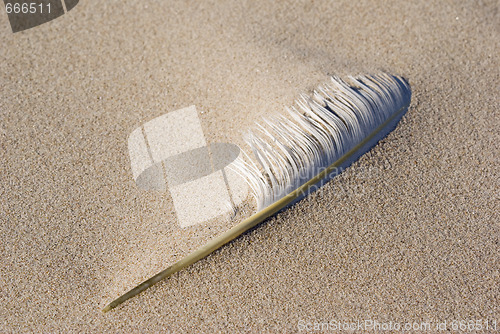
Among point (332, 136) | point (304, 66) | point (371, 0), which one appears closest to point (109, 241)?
point (332, 136)

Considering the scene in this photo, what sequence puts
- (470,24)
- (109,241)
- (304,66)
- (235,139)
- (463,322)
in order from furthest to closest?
(470,24) < (304,66) < (235,139) < (109,241) < (463,322)

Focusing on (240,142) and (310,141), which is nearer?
(310,141)

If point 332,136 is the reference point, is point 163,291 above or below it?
below

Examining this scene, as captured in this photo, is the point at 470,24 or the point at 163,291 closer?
the point at 163,291

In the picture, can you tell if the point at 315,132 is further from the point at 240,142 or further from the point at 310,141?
the point at 240,142

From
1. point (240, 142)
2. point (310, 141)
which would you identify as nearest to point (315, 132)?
point (310, 141)

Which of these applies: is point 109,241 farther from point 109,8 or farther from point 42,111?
point 109,8

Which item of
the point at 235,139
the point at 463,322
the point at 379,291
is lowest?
the point at 463,322

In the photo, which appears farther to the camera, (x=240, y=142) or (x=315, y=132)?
(x=240, y=142)
